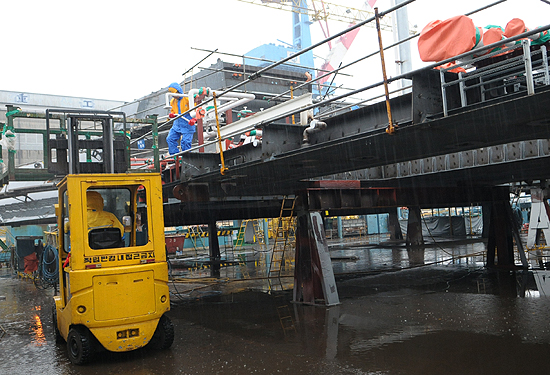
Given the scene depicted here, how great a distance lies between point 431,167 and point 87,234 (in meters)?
8.34

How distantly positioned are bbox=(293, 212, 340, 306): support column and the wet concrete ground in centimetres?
34

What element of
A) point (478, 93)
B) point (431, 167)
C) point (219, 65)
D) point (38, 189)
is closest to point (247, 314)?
point (431, 167)

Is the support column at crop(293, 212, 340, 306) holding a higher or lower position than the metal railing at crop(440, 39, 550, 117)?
lower

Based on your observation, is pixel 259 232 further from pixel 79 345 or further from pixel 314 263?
pixel 79 345

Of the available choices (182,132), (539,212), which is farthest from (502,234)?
(182,132)

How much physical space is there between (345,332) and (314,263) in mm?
2761

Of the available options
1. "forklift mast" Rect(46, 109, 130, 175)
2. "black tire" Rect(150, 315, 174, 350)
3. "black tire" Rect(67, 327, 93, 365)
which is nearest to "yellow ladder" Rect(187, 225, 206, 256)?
"forklift mast" Rect(46, 109, 130, 175)

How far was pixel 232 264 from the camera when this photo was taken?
24672 mm

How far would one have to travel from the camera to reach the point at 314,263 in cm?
1168

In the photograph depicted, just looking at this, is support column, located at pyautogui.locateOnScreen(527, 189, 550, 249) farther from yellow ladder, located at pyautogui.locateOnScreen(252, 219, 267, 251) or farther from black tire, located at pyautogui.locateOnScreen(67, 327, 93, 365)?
yellow ladder, located at pyautogui.locateOnScreen(252, 219, 267, 251)

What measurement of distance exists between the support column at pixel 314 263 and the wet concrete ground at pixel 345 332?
34 cm

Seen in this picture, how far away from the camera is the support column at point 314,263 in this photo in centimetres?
1167

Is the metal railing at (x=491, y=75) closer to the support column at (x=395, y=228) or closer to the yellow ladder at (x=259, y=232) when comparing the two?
the support column at (x=395, y=228)

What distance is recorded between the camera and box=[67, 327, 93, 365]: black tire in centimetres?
725
